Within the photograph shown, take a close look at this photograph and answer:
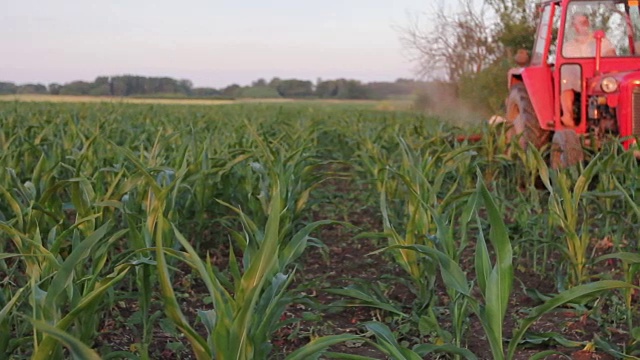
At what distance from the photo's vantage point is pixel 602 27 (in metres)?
6.64

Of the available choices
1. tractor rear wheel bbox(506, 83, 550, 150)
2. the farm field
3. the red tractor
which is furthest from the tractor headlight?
tractor rear wheel bbox(506, 83, 550, 150)

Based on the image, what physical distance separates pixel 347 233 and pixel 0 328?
123 inches

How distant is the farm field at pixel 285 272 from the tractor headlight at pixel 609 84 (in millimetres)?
622

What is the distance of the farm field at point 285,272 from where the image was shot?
1804 mm

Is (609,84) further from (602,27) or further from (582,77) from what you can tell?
(602,27)

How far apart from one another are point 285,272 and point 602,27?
4.28 meters

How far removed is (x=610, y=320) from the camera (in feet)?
10.1

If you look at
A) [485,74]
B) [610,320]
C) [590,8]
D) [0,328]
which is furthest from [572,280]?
[485,74]

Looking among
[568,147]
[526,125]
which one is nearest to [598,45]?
[526,125]

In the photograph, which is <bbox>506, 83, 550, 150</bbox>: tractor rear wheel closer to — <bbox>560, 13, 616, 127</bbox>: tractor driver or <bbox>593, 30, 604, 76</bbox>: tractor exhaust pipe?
<bbox>560, 13, 616, 127</bbox>: tractor driver

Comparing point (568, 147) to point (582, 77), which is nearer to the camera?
point (568, 147)

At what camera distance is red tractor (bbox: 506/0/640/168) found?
5926mm

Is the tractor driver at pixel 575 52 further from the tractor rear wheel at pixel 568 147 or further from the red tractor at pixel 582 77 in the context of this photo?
the tractor rear wheel at pixel 568 147

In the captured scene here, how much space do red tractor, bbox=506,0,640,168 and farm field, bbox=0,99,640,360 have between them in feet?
1.98
